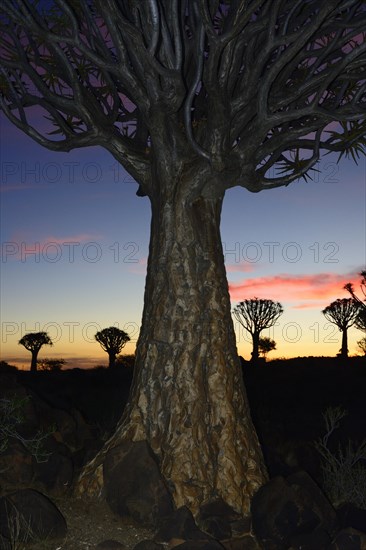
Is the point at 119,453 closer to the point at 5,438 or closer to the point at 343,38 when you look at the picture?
the point at 5,438

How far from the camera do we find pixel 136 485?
22.3ft

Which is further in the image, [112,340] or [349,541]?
[112,340]

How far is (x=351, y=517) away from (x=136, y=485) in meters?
2.37

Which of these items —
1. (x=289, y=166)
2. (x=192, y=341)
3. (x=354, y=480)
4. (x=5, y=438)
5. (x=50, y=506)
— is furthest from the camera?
(x=289, y=166)

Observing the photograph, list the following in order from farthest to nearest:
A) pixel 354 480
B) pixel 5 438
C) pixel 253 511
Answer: pixel 354 480
pixel 5 438
pixel 253 511

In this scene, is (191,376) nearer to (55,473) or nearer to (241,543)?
(241,543)

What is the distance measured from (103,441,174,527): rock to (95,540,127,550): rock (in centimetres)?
60

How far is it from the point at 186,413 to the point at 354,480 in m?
3.16

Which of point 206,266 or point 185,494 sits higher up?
point 206,266

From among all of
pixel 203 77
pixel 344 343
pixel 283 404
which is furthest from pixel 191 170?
pixel 344 343

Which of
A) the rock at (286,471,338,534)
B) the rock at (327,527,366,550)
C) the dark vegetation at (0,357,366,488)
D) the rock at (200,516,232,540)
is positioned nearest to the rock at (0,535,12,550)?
the rock at (200,516,232,540)

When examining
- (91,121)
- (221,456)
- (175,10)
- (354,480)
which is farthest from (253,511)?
(175,10)

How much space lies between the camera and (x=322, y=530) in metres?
6.45

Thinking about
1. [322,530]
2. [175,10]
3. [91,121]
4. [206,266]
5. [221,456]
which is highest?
[175,10]
